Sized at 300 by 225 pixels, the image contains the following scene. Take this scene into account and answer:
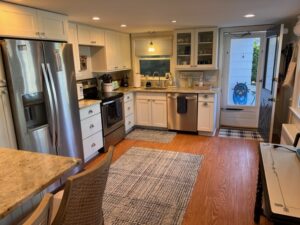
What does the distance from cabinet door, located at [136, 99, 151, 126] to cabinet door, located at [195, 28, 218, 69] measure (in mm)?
1404

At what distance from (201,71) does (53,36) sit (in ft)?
10.7

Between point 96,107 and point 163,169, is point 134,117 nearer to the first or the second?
point 96,107

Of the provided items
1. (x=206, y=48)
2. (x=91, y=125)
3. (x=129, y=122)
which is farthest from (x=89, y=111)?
(x=206, y=48)

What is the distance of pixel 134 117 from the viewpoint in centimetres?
515

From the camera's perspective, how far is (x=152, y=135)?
4.77 meters

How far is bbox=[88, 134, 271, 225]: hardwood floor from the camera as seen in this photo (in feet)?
7.55

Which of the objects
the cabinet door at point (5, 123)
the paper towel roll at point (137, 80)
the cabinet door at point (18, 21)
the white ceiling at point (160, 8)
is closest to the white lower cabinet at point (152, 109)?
the paper towel roll at point (137, 80)

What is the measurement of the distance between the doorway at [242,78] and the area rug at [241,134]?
11.2 inches

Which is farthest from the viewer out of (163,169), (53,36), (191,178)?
(163,169)

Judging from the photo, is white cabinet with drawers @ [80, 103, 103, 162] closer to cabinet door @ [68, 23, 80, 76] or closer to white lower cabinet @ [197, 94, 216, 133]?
cabinet door @ [68, 23, 80, 76]

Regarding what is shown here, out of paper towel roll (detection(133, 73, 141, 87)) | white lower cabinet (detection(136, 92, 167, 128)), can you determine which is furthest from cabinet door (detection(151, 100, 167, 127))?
paper towel roll (detection(133, 73, 141, 87))

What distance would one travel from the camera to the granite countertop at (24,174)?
3.48ft

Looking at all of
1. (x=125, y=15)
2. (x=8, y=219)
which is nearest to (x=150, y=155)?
(x=125, y=15)

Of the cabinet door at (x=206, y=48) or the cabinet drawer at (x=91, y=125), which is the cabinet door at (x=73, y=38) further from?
the cabinet door at (x=206, y=48)
